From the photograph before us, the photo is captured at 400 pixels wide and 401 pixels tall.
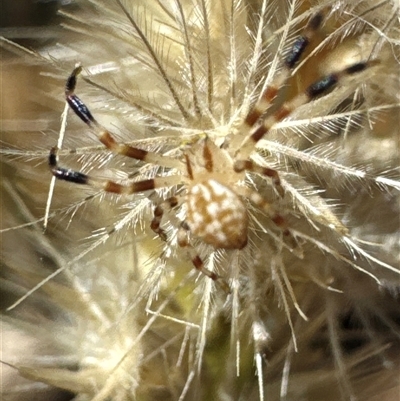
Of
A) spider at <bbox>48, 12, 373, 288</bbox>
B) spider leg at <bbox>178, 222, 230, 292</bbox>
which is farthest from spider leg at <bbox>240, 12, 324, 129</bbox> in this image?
spider leg at <bbox>178, 222, 230, 292</bbox>

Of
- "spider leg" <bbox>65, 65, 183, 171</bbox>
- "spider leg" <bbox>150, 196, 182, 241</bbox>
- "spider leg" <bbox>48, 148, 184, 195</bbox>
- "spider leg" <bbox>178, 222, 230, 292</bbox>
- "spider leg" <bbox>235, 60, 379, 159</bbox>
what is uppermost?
"spider leg" <bbox>235, 60, 379, 159</bbox>

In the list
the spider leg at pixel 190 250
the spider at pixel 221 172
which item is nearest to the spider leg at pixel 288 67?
the spider at pixel 221 172

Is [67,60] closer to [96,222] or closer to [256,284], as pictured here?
[96,222]

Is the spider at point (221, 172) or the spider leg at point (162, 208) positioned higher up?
the spider at point (221, 172)

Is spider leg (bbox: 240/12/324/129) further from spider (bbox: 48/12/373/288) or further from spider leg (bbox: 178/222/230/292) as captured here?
spider leg (bbox: 178/222/230/292)

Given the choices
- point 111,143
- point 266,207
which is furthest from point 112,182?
point 266,207

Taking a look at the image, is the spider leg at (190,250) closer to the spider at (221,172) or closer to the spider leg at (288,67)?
the spider at (221,172)

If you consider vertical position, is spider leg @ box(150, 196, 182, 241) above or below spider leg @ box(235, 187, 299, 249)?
below

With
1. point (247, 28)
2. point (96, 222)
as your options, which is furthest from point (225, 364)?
point (247, 28)
